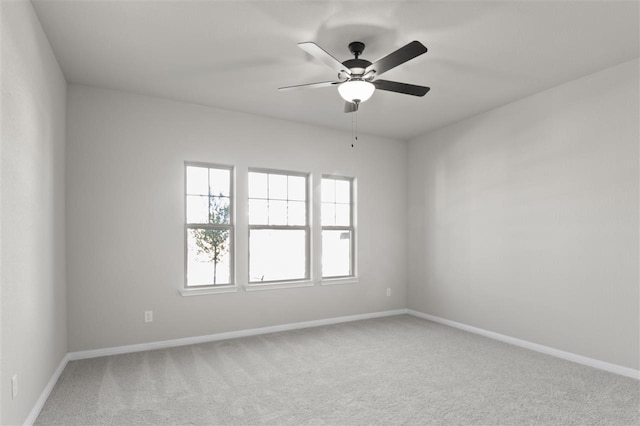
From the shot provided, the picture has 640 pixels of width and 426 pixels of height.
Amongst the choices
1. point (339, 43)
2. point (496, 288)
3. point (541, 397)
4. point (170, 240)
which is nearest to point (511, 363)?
point (541, 397)

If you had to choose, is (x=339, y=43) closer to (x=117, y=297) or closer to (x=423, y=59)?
(x=423, y=59)

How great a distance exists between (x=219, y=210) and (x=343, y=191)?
6.16 ft

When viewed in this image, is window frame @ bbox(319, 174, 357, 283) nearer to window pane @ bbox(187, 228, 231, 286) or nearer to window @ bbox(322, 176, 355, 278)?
window @ bbox(322, 176, 355, 278)

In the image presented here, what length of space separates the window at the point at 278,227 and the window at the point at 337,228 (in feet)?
1.04

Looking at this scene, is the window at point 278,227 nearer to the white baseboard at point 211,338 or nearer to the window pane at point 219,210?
the window pane at point 219,210

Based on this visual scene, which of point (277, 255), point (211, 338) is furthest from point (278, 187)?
point (211, 338)

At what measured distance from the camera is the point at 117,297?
4012 mm

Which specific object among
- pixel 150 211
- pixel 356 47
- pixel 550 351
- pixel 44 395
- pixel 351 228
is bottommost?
pixel 550 351

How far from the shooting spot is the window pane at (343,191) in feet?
18.5

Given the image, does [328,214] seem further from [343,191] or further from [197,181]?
[197,181]

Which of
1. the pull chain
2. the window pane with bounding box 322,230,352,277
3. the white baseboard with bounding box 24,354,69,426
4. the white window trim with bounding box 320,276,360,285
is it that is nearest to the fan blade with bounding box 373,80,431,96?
the pull chain

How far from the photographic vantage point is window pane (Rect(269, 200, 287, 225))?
16.6 ft

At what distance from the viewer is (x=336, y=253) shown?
220 inches

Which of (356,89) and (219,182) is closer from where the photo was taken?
(356,89)
